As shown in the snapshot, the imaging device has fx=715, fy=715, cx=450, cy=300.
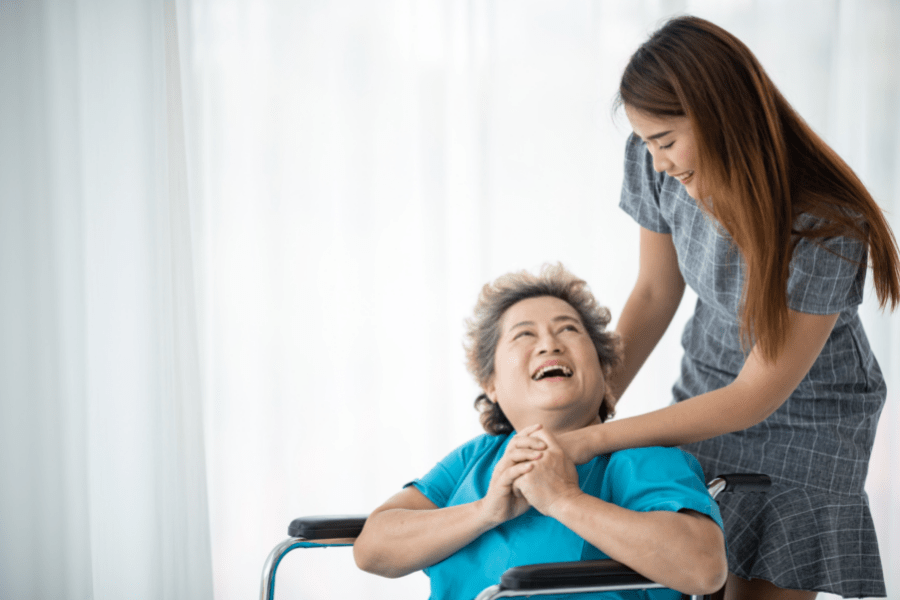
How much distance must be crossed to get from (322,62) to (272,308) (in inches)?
35.0

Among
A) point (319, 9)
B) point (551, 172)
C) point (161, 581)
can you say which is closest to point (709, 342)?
point (551, 172)

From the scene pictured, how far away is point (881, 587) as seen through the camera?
139 centimetres

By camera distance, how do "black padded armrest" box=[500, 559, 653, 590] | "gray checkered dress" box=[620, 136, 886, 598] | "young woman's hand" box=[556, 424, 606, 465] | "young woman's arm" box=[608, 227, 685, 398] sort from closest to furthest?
1. "black padded armrest" box=[500, 559, 653, 590]
2. "young woman's hand" box=[556, 424, 606, 465]
3. "gray checkered dress" box=[620, 136, 886, 598]
4. "young woman's arm" box=[608, 227, 685, 398]

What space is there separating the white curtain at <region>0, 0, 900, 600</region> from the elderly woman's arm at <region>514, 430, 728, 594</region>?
142 cm

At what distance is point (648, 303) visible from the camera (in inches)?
66.7

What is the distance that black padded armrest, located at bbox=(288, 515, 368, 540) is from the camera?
1379mm

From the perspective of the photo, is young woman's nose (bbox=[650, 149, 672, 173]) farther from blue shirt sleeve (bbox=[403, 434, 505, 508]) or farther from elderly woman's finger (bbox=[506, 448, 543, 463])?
blue shirt sleeve (bbox=[403, 434, 505, 508])

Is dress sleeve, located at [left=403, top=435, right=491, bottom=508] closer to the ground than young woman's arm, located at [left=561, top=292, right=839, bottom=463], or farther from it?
closer to the ground

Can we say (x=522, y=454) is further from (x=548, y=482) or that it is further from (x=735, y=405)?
(x=735, y=405)

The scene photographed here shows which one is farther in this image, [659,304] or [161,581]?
[161,581]

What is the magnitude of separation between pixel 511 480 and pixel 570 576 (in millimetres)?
227

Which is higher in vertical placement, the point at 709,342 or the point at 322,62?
the point at 322,62

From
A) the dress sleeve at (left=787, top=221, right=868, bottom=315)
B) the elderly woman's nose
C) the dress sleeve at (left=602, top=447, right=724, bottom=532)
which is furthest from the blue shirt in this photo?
the dress sleeve at (left=787, top=221, right=868, bottom=315)

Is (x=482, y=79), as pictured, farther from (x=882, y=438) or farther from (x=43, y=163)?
(x=882, y=438)
